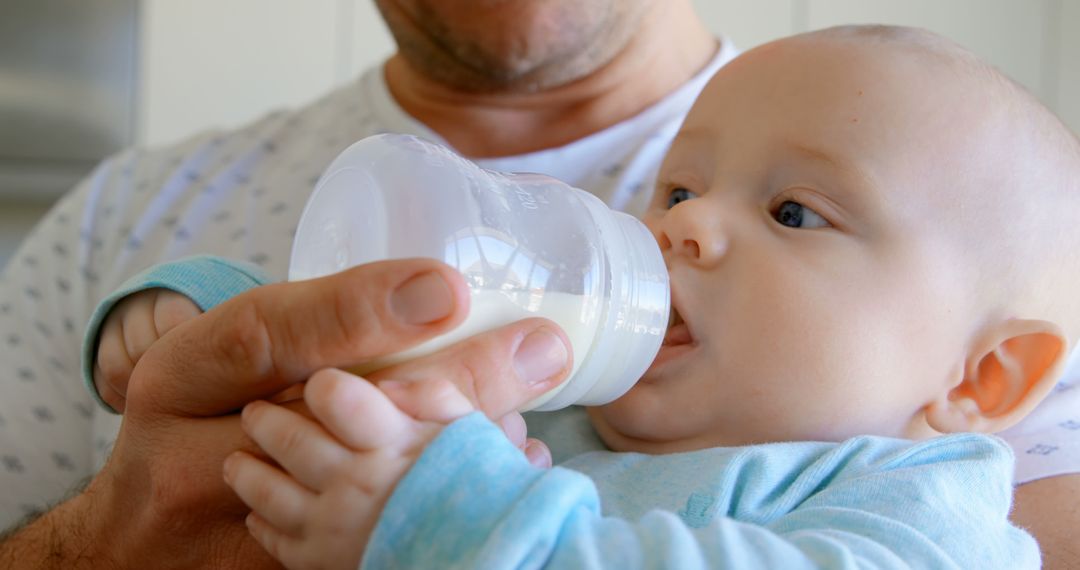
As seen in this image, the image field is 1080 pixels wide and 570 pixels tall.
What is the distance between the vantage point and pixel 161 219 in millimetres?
1342

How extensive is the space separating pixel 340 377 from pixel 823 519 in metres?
0.33

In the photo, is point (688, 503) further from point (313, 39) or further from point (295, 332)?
point (313, 39)

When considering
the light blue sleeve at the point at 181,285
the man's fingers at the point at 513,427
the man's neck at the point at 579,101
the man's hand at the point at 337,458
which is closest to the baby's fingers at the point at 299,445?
the man's hand at the point at 337,458

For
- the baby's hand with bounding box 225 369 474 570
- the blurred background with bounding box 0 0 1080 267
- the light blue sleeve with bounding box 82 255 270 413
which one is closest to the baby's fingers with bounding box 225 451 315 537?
the baby's hand with bounding box 225 369 474 570

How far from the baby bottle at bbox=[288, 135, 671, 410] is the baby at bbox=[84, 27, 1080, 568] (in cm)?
9

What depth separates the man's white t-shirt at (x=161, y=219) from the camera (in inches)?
46.8

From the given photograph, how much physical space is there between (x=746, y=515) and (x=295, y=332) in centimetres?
33

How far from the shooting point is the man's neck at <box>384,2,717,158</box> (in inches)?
49.4

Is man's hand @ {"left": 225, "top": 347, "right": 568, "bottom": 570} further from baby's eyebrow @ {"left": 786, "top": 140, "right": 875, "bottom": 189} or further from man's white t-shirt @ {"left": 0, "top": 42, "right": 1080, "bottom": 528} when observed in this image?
man's white t-shirt @ {"left": 0, "top": 42, "right": 1080, "bottom": 528}

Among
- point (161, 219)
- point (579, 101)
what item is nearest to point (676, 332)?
point (579, 101)

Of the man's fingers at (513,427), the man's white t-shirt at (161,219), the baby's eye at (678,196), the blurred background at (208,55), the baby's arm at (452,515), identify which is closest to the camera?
the baby's arm at (452,515)

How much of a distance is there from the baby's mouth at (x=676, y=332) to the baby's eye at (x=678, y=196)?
13 centimetres

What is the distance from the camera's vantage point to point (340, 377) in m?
0.55

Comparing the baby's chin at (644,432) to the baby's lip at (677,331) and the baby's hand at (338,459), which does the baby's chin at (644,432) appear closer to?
the baby's lip at (677,331)
